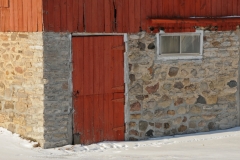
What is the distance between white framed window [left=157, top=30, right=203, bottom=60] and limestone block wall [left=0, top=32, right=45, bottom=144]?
2.63 meters

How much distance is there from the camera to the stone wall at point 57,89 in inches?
393

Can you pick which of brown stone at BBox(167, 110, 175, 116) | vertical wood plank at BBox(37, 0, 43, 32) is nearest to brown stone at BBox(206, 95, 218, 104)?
brown stone at BBox(167, 110, 175, 116)

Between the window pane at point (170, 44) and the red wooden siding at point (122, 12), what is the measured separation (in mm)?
207

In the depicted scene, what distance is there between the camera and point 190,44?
11.4 metres

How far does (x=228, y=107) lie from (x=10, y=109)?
4.81m

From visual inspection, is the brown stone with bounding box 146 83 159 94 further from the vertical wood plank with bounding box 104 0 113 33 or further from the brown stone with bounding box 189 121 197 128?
Answer: the vertical wood plank with bounding box 104 0 113 33

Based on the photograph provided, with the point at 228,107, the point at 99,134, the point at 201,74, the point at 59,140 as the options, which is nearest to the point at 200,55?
the point at 201,74

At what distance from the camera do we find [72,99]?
33.8ft

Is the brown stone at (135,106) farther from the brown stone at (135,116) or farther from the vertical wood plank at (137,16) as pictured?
the vertical wood plank at (137,16)

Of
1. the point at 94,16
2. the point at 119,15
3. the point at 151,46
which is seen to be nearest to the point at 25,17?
the point at 94,16

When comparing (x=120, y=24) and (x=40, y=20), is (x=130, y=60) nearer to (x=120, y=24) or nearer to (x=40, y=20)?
(x=120, y=24)

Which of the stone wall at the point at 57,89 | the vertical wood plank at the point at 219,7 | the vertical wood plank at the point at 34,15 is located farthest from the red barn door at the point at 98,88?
the vertical wood plank at the point at 219,7

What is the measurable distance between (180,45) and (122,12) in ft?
5.06

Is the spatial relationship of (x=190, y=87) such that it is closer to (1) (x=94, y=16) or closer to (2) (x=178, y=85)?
(2) (x=178, y=85)
